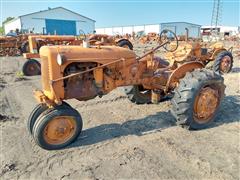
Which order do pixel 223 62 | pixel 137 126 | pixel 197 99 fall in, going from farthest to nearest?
pixel 223 62
pixel 137 126
pixel 197 99

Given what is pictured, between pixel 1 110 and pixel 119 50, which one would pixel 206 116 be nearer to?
pixel 119 50

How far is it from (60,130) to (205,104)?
2.58 meters

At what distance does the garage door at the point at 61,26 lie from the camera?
1690 inches

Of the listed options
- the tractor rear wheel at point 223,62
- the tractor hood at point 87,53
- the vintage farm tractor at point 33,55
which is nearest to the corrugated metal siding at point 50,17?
the vintage farm tractor at point 33,55

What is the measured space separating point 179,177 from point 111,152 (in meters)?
1.10

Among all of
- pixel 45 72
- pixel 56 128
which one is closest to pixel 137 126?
pixel 56 128

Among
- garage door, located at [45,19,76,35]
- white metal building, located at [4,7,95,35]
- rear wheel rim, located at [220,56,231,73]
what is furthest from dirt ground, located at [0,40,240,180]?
garage door, located at [45,19,76,35]

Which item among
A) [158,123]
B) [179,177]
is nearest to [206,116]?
[158,123]

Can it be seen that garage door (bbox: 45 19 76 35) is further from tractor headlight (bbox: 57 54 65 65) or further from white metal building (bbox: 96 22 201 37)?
tractor headlight (bbox: 57 54 65 65)

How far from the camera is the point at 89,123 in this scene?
5.02 metres

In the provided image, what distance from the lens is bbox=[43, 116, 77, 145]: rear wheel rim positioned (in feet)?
12.8

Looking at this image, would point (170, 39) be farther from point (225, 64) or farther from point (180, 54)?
point (225, 64)

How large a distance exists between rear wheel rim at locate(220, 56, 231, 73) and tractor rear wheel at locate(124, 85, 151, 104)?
4.98 meters

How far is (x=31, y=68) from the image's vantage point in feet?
34.6
